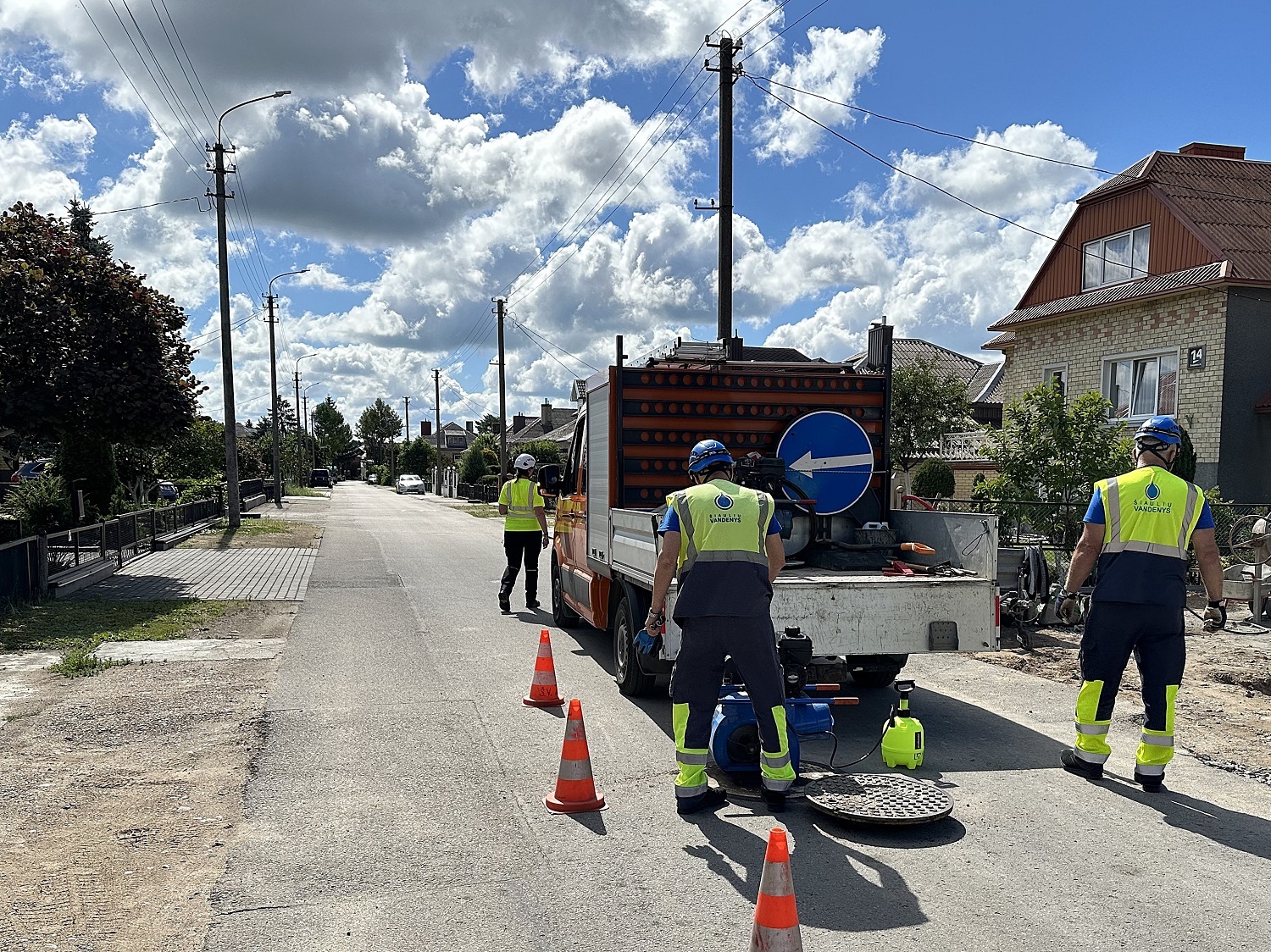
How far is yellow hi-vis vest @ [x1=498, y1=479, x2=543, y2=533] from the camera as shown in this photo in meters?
12.4

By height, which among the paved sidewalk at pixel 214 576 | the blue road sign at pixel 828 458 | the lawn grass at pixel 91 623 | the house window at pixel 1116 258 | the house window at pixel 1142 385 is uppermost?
the house window at pixel 1116 258

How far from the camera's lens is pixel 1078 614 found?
36.1 feet

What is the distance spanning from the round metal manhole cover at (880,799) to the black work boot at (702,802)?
464 millimetres

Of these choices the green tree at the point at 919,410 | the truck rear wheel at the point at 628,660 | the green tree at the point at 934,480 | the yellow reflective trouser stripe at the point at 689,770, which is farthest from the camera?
the green tree at the point at 919,410

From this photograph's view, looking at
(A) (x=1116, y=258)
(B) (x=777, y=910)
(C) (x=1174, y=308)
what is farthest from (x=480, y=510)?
(B) (x=777, y=910)

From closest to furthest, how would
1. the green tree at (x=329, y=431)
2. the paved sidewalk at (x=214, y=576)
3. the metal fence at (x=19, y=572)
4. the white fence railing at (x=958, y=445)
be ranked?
the metal fence at (x=19, y=572), the paved sidewalk at (x=214, y=576), the white fence railing at (x=958, y=445), the green tree at (x=329, y=431)

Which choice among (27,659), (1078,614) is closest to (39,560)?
(27,659)

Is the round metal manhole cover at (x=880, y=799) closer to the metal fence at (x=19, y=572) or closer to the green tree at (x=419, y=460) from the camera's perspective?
the metal fence at (x=19, y=572)

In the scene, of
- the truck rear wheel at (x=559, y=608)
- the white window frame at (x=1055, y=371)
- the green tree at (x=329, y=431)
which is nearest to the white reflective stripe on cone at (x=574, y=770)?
the truck rear wheel at (x=559, y=608)

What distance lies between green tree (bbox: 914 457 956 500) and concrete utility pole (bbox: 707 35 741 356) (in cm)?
1417

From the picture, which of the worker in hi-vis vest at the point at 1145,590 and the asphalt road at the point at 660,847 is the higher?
the worker in hi-vis vest at the point at 1145,590

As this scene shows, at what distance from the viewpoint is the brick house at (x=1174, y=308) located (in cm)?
1947

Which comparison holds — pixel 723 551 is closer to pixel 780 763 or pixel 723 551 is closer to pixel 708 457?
pixel 708 457

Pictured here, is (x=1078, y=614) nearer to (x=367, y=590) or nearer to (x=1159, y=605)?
(x=1159, y=605)
